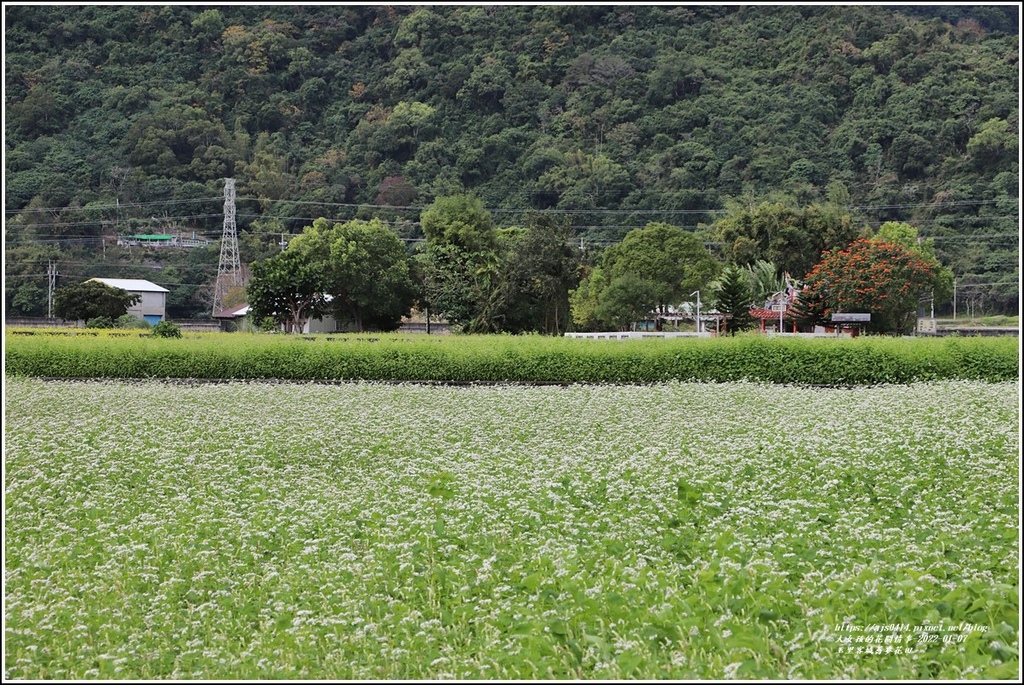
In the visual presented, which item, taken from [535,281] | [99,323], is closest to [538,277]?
[535,281]

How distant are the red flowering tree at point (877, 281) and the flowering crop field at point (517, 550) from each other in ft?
59.0

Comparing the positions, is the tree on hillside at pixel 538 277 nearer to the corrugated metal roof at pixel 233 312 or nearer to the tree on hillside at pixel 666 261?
the tree on hillside at pixel 666 261

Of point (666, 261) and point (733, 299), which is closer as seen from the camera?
point (733, 299)

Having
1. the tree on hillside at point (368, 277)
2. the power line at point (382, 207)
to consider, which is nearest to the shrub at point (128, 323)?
the tree on hillside at point (368, 277)

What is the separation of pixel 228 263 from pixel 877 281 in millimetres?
38084

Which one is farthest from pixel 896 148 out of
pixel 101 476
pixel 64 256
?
pixel 101 476

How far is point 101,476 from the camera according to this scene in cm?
838

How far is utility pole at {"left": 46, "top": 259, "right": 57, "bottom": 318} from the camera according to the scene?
159ft

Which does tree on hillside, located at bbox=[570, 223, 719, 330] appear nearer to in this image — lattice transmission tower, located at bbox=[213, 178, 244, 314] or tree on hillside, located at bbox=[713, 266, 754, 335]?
tree on hillside, located at bbox=[713, 266, 754, 335]

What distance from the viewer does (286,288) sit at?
3475 cm

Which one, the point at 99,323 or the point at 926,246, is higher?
the point at 926,246

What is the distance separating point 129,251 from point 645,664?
59.1m

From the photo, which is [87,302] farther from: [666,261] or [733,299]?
[733,299]

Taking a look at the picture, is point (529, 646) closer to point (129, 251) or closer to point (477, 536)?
point (477, 536)
